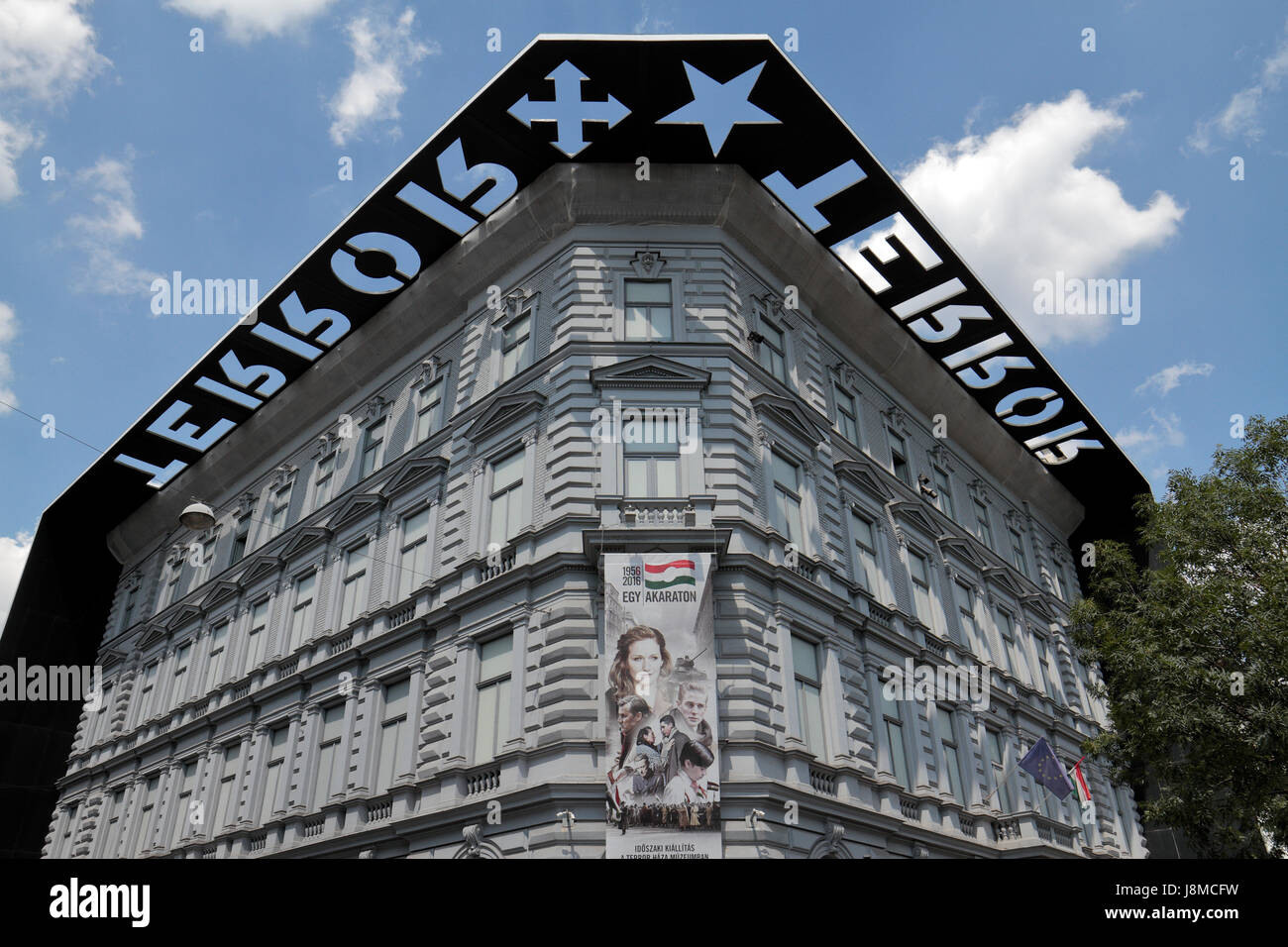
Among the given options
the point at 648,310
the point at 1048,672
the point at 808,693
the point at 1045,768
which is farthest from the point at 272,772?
the point at 1048,672

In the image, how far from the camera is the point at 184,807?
25828 mm

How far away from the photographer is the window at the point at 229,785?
23594mm

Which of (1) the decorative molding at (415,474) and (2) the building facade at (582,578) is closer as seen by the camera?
(2) the building facade at (582,578)

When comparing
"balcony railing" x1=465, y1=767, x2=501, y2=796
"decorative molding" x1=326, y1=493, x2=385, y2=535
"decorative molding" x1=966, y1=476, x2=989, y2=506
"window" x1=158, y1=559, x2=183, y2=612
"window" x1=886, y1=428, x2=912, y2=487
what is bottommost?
"balcony railing" x1=465, y1=767, x2=501, y2=796

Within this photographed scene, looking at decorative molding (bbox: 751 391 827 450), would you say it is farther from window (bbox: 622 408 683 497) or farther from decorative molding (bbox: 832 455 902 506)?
window (bbox: 622 408 683 497)

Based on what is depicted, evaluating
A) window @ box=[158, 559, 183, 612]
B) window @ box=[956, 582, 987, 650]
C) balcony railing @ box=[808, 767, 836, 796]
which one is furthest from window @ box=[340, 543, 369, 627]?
window @ box=[956, 582, 987, 650]

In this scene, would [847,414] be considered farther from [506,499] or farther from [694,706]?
→ [694,706]

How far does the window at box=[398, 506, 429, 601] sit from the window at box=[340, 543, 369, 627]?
1.61 metres

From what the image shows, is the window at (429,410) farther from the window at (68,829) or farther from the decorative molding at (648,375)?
the window at (68,829)

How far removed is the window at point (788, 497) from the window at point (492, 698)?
263 inches

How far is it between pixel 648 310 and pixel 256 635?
15.7 meters

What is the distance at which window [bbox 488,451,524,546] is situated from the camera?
67.2ft

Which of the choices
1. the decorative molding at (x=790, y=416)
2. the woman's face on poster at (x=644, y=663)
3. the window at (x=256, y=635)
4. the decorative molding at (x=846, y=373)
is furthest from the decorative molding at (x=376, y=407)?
the woman's face on poster at (x=644, y=663)
